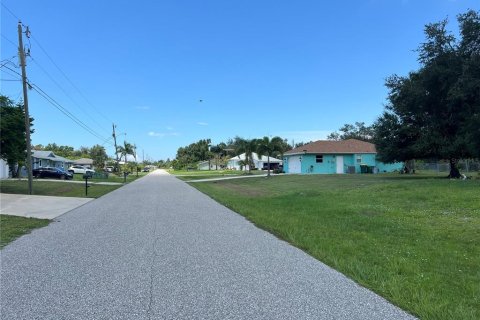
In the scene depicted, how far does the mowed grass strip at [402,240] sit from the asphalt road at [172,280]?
465 millimetres

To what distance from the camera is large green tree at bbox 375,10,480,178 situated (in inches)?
1043

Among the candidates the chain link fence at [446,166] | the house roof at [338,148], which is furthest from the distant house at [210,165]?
the chain link fence at [446,166]

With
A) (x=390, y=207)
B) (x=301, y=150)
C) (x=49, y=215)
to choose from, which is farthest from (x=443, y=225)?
(x=301, y=150)

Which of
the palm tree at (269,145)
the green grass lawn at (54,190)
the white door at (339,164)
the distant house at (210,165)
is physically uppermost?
the palm tree at (269,145)

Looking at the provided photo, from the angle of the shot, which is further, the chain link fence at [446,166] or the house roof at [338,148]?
the house roof at [338,148]

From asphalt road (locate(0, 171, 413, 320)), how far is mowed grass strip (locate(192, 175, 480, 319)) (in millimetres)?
465

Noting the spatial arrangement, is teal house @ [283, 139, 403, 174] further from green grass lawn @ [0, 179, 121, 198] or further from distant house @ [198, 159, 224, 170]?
distant house @ [198, 159, 224, 170]

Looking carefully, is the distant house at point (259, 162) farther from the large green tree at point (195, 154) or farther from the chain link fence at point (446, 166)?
the large green tree at point (195, 154)

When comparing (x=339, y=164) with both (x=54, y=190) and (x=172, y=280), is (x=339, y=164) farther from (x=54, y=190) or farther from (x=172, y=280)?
(x=172, y=280)

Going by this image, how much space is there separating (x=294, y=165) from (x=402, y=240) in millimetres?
48802

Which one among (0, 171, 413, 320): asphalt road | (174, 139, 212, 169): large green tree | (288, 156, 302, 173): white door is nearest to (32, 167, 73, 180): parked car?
(288, 156, 302, 173): white door

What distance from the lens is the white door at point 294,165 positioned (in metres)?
55.7

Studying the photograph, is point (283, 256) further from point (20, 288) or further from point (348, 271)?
point (20, 288)

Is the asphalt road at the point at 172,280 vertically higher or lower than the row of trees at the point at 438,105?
lower
